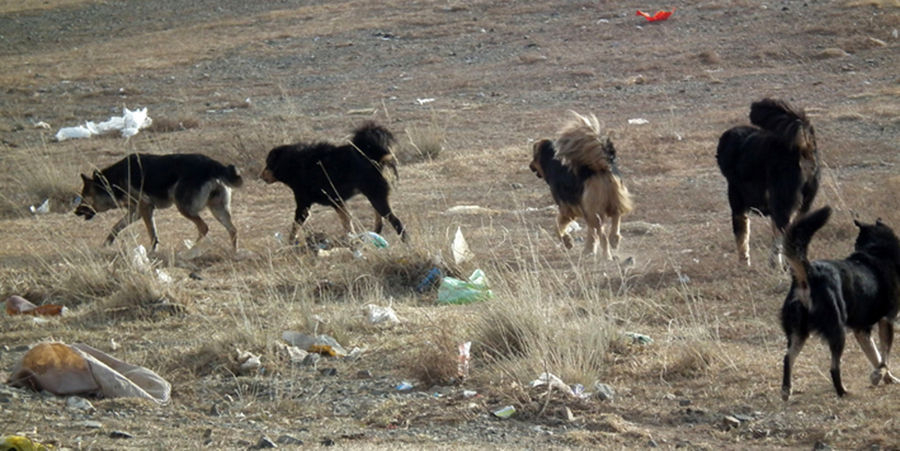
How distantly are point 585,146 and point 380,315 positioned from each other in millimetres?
2804

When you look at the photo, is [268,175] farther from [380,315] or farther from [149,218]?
[380,315]

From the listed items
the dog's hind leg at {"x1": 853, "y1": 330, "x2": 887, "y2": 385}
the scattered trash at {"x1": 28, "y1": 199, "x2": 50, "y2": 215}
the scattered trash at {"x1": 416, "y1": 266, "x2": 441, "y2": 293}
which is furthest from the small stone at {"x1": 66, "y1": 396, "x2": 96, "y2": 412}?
the scattered trash at {"x1": 28, "y1": 199, "x2": 50, "y2": 215}

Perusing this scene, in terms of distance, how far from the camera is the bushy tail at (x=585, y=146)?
999cm

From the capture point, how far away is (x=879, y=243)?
6.39 metres

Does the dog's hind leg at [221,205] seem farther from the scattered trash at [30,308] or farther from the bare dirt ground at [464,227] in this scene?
the scattered trash at [30,308]

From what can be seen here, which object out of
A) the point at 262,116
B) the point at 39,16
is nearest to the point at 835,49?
the point at 262,116

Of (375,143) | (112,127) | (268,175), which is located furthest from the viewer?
(112,127)

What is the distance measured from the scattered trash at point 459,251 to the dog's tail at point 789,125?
8.87 feet

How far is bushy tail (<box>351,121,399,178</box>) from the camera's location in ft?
37.7

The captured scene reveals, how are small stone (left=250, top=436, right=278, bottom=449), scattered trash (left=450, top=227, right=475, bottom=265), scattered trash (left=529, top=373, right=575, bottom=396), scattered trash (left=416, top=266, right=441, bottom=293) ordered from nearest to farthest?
small stone (left=250, top=436, right=278, bottom=449) < scattered trash (left=529, top=373, right=575, bottom=396) < scattered trash (left=416, top=266, right=441, bottom=293) < scattered trash (left=450, top=227, right=475, bottom=265)

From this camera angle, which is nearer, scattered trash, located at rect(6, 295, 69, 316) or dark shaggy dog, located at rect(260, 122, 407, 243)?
scattered trash, located at rect(6, 295, 69, 316)

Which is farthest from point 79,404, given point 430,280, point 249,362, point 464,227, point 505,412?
point 464,227

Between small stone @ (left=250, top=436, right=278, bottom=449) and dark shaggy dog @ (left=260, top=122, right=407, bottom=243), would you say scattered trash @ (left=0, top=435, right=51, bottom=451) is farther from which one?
dark shaggy dog @ (left=260, top=122, right=407, bottom=243)

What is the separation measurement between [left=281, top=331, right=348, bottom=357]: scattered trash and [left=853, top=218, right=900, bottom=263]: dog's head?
334 centimetres
